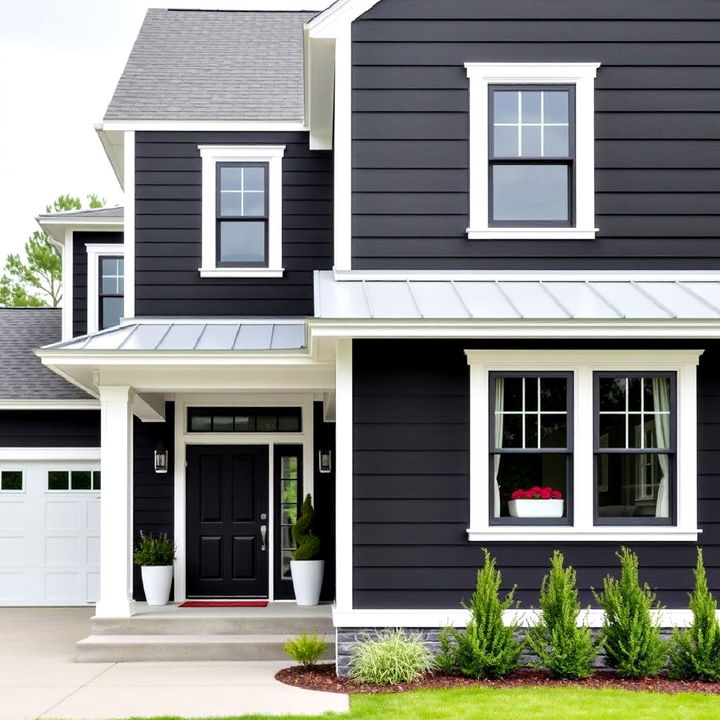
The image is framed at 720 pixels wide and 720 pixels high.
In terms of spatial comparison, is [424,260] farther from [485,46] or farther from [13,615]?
[13,615]

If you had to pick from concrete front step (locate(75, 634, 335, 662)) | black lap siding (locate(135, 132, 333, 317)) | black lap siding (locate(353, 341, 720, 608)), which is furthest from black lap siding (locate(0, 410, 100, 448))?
black lap siding (locate(353, 341, 720, 608))

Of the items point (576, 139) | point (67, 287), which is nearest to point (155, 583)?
point (67, 287)

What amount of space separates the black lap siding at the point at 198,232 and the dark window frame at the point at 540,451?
13.8 ft

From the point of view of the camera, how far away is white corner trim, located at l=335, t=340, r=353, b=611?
10.4 meters

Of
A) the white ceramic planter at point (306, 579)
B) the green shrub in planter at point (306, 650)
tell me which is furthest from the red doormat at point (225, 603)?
the green shrub in planter at point (306, 650)

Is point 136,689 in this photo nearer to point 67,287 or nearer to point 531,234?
point 531,234

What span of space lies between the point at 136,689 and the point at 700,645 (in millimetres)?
4713

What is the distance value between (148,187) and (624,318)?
6821mm

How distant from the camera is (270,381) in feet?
39.8

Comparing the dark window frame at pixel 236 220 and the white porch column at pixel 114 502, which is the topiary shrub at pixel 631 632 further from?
the dark window frame at pixel 236 220

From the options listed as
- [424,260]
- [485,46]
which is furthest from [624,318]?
[485,46]

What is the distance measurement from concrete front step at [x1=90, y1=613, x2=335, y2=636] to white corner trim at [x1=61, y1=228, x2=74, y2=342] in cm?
582

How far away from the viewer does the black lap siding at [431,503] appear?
410 inches

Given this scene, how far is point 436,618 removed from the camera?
1030 cm
